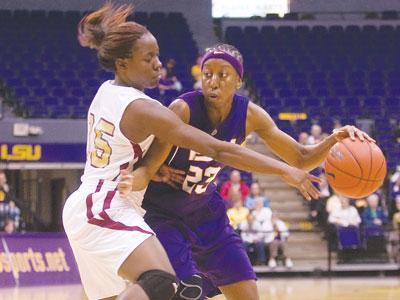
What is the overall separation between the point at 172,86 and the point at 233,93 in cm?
1067

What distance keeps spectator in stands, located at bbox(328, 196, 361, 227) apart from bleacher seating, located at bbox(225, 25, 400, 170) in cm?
252

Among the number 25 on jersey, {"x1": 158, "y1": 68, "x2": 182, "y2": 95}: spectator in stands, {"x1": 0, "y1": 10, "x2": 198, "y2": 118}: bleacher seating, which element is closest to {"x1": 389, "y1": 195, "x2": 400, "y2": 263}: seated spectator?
{"x1": 158, "y1": 68, "x2": 182, "y2": 95}: spectator in stands

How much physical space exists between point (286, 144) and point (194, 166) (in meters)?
0.59

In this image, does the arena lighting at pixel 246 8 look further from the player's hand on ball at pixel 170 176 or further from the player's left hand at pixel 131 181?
the player's left hand at pixel 131 181

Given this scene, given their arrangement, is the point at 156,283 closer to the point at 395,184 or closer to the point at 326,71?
the point at 395,184

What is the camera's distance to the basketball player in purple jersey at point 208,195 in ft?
14.2

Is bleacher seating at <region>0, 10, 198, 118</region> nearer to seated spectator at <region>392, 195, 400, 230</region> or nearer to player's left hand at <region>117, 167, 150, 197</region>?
seated spectator at <region>392, 195, 400, 230</region>

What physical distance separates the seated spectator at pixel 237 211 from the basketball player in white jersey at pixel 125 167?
808 centimetres

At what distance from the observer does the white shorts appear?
3621 millimetres

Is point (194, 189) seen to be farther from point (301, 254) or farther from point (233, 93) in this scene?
point (301, 254)

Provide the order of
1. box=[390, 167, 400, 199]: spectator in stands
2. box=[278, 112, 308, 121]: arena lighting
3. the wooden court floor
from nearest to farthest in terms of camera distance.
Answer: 1. the wooden court floor
2. box=[390, 167, 400, 199]: spectator in stands
3. box=[278, 112, 308, 121]: arena lighting

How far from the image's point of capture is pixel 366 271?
1241 cm

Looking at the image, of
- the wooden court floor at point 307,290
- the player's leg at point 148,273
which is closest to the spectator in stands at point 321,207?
the wooden court floor at point 307,290

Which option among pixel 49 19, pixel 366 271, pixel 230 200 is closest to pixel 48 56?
pixel 49 19
